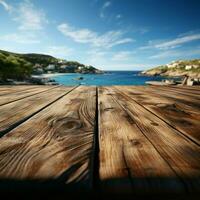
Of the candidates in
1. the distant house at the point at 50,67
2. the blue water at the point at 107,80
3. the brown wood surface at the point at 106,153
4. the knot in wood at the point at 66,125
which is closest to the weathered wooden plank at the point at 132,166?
the brown wood surface at the point at 106,153

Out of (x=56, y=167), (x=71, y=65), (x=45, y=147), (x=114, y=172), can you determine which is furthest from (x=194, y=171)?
(x=71, y=65)

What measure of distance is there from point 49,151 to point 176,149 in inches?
18.7

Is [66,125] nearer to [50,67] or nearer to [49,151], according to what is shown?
[49,151]

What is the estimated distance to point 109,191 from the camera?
18.0 inches

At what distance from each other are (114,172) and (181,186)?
0.17 metres

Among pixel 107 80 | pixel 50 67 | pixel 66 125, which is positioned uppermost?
pixel 66 125

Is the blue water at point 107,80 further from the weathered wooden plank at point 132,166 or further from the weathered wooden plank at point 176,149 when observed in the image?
the weathered wooden plank at point 132,166

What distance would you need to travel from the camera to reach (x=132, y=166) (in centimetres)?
57

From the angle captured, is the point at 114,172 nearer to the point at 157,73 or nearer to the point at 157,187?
the point at 157,187

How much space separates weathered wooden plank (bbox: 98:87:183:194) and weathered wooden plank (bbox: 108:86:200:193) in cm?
2

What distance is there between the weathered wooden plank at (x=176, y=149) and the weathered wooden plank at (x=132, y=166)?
0.02 metres

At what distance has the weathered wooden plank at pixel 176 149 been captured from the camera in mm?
516

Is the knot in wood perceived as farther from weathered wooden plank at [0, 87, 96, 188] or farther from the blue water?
the blue water

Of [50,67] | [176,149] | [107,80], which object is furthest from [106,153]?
[50,67]
